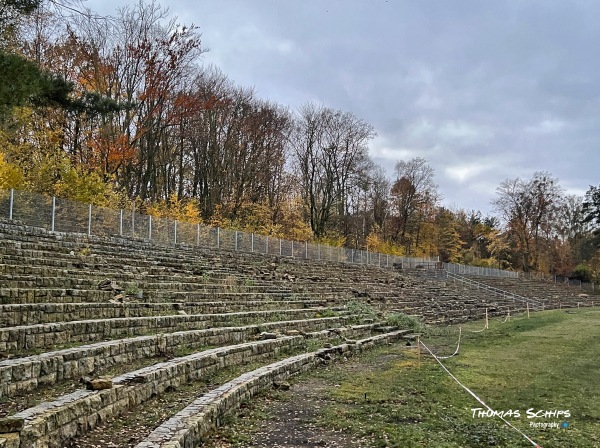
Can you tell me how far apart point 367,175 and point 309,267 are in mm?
22286

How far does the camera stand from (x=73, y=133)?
2622 centimetres

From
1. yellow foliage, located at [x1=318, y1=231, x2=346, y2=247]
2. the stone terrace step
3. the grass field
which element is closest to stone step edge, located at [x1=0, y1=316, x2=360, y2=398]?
the stone terrace step

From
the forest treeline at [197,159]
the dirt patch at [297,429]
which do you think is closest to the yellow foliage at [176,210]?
the forest treeline at [197,159]

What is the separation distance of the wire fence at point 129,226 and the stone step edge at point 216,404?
10.1 m

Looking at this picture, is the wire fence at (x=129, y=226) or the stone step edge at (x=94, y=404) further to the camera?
the wire fence at (x=129, y=226)

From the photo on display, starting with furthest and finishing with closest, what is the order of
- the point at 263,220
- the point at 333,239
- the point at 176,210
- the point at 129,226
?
the point at 333,239, the point at 263,220, the point at 176,210, the point at 129,226

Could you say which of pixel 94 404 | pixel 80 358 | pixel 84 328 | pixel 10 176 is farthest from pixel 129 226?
pixel 94 404

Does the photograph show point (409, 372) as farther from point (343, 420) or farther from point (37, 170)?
point (37, 170)

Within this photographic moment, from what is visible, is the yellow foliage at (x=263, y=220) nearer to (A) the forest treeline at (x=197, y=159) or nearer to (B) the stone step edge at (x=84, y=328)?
(A) the forest treeline at (x=197, y=159)

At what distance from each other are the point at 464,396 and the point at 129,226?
15067 mm

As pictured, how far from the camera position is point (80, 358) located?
6.52 m

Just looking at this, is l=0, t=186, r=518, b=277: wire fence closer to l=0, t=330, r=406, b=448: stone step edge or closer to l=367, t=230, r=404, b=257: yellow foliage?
l=0, t=330, r=406, b=448: stone step edge

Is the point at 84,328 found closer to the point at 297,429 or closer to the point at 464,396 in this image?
the point at 297,429

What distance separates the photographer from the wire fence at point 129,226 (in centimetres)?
1554
